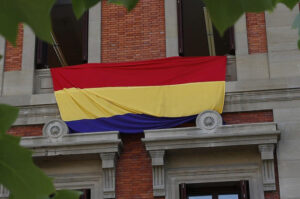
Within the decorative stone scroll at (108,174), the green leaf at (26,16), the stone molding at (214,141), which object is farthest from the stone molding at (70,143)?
the green leaf at (26,16)

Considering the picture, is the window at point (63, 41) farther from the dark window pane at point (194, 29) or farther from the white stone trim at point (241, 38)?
the white stone trim at point (241, 38)

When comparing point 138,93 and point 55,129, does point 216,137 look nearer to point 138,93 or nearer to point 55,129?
point 138,93

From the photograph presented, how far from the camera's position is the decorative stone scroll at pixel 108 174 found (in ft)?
43.2

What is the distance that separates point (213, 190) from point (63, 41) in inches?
348

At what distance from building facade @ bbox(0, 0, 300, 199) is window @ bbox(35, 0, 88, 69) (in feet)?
0.45

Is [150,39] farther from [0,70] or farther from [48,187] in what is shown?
[48,187]

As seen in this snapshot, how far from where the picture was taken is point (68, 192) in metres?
2.54

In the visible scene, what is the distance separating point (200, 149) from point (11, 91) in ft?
14.5

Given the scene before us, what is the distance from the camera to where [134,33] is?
1452 cm

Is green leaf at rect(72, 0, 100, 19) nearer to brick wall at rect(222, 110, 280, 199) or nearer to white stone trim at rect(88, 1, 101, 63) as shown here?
brick wall at rect(222, 110, 280, 199)

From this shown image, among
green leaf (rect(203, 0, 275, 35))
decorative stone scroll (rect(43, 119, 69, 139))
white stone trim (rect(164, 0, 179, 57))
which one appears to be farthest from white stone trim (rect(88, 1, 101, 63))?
green leaf (rect(203, 0, 275, 35))

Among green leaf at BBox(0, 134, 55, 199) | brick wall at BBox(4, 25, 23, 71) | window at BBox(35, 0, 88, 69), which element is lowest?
green leaf at BBox(0, 134, 55, 199)

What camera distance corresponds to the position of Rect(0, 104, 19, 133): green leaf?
235cm

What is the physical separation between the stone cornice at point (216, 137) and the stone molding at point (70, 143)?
73 cm
